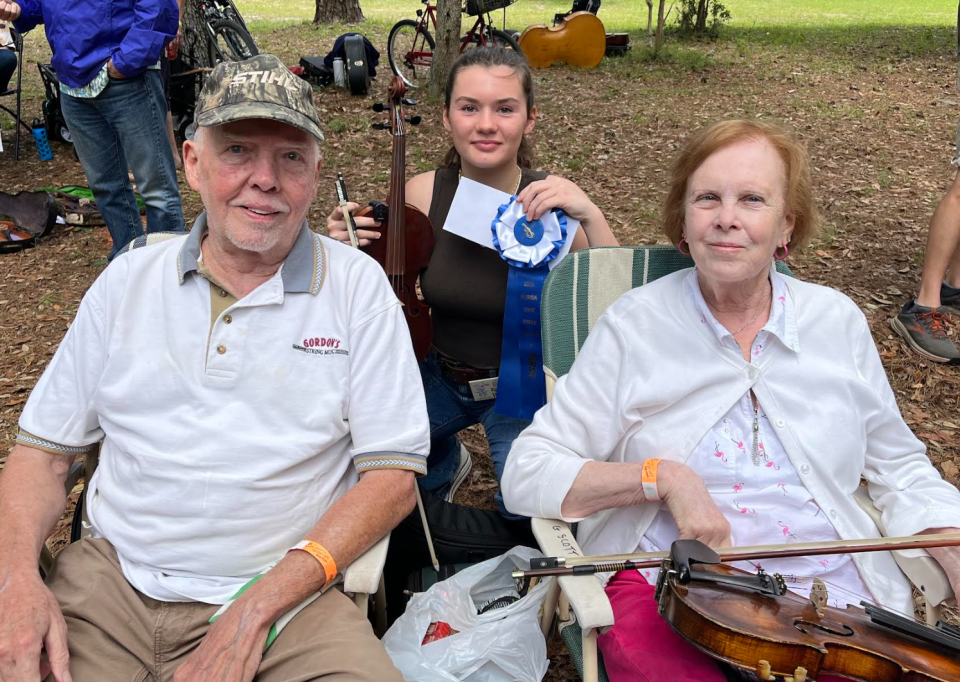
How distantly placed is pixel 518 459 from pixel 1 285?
16.3 feet

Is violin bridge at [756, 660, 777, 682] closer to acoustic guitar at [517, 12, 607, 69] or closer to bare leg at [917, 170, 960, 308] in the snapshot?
bare leg at [917, 170, 960, 308]

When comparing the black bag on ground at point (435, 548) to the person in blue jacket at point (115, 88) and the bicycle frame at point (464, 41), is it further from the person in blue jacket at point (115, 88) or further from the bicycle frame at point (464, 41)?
the bicycle frame at point (464, 41)

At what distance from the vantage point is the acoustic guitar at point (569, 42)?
38.0 ft

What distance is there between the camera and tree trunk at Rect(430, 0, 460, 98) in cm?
868

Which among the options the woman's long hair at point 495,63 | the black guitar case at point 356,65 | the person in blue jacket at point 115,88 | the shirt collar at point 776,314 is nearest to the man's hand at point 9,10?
the person in blue jacket at point 115,88

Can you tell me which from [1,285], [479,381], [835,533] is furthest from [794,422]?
[1,285]

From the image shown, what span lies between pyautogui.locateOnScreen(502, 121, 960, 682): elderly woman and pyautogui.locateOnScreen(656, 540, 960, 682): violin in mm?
232

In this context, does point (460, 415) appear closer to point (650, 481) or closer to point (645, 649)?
point (650, 481)

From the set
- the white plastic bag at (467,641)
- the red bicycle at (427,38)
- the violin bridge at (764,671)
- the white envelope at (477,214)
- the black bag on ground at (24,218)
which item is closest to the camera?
the violin bridge at (764,671)

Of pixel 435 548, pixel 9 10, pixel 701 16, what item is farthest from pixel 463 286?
pixel 701 16

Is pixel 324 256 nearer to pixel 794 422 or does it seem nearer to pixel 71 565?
pixel 71 565

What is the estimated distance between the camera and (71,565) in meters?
2.01

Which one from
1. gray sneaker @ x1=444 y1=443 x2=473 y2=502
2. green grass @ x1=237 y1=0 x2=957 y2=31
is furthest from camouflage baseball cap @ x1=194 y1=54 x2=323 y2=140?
green grass @ x1=237 y1=0 x2=957 y2=31

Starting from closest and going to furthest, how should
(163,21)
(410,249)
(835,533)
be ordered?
(835,533)
(410,249)
(163,21)
